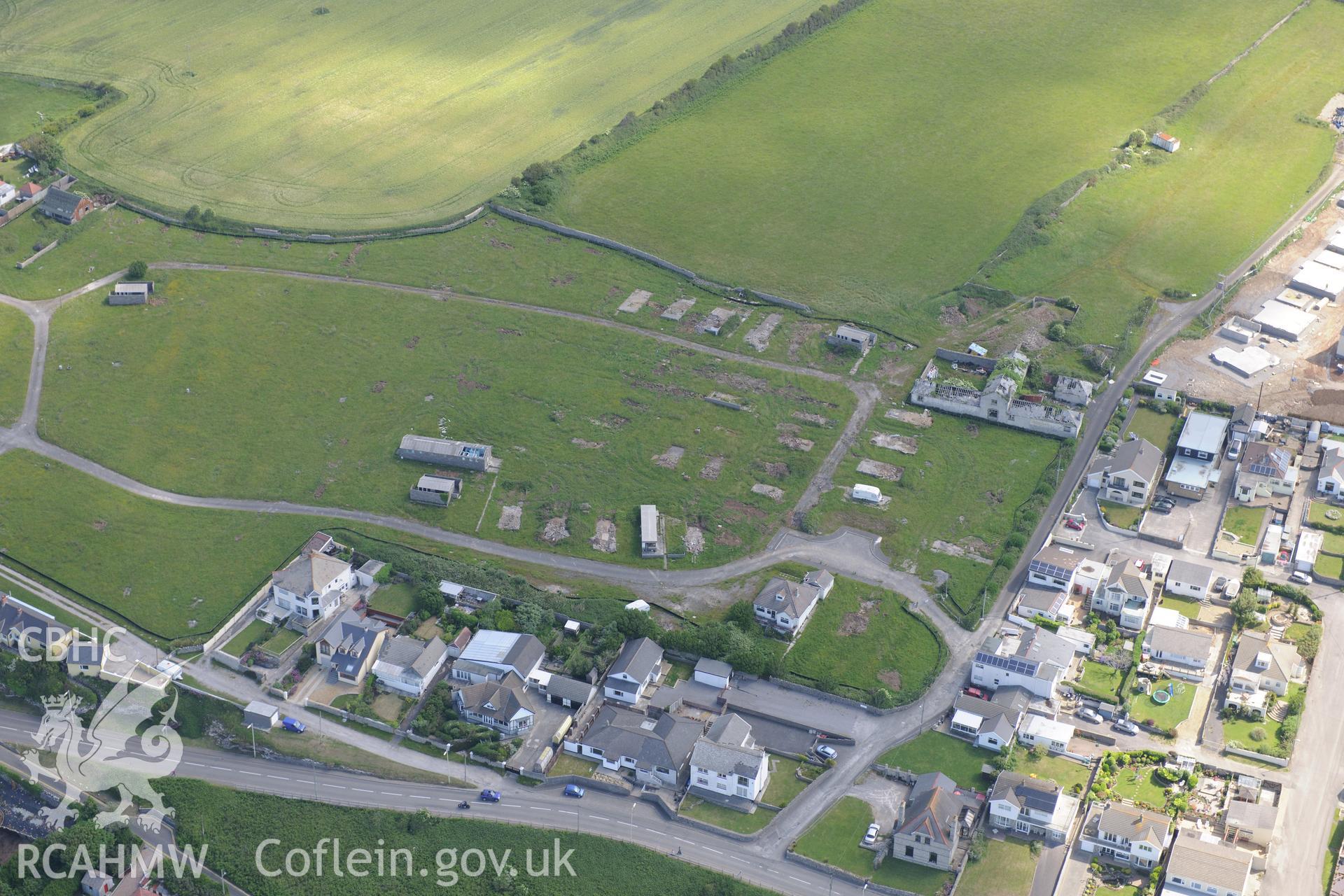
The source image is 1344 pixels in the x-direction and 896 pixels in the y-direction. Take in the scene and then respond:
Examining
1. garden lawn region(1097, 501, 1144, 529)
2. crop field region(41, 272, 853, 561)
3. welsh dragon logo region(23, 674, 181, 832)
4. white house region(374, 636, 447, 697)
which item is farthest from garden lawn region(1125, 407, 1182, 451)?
welsh dragon logo region(23, 674, 181, 832)

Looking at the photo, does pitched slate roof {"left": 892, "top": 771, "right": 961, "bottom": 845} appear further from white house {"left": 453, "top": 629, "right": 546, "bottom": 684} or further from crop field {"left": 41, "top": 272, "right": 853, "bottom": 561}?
white house {"left": 453, "top": 629, "right": 546, "bottom": 684}

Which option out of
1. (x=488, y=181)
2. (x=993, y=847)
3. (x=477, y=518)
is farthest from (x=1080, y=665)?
(x=488, y=181)

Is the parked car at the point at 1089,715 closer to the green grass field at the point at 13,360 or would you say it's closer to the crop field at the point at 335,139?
the crop field at the point at 335,139

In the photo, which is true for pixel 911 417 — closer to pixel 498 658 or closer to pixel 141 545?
pixel 498 658

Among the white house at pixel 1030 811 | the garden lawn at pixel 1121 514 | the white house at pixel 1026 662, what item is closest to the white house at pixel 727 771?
the white house at pixel 1030 811

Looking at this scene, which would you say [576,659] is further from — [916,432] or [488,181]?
[488,181]

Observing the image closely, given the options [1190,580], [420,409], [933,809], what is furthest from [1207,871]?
[420,409]
